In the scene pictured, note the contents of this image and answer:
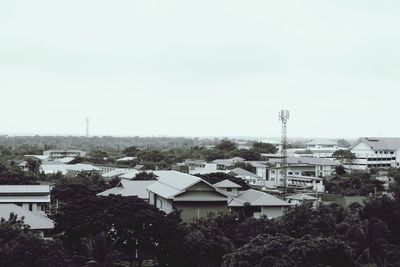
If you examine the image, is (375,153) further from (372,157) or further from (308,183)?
(308,183)

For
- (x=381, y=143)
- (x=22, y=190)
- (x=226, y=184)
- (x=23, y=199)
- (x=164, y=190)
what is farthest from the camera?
(x=381, y=143)

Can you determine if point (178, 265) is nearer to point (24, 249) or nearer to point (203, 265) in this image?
point (203, 265)

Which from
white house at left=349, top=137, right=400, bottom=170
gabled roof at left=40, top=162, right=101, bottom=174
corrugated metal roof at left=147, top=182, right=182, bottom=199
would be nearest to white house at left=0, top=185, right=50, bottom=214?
corrugated metal roof at left=147, top=182, right=182, bottom=199

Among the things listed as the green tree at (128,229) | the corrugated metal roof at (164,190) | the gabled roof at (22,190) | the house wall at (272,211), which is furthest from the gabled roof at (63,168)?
the green tree at (128,229)

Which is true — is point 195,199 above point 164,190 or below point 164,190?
below

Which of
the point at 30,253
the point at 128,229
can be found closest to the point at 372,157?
the point at 128,229

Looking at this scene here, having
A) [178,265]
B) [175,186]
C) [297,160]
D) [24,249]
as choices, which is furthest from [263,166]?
[24,249]

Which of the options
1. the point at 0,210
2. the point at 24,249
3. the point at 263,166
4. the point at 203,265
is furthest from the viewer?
the point at 263,166

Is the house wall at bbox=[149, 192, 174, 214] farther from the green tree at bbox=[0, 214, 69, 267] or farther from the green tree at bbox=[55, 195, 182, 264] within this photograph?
the green tree at bbox=[0, 214, 69, 267]
